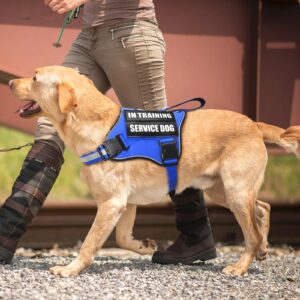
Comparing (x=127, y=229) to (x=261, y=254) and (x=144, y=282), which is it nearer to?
(x=144, y=282)

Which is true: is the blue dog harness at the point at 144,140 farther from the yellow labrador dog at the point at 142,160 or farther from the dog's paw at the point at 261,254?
the dog's paw at the point at 261,254

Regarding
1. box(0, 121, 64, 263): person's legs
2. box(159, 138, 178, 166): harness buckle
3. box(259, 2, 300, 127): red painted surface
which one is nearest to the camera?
box(159, 138, 178, 166): harness buckle

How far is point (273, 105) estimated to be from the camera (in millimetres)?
6848

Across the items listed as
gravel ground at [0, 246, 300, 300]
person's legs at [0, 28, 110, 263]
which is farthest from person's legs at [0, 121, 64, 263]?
gravel ground at [0, 246, 300, 300]

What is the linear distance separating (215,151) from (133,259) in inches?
50.9

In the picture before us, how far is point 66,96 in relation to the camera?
4.44 m

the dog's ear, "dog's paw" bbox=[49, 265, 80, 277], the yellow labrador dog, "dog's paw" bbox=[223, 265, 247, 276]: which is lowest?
"dog's paw" bbox=[223, 265, 247, 276]

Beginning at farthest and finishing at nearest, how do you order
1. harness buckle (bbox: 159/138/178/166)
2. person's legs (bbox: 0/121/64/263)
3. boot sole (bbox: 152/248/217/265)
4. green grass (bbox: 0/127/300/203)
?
green grass (bbox: 0/127/300/203)
boot sole (bbox: 152/248/217/265)
person's legs (bbox: 0/121/64/263)
harness buckle (bbox: 159/138/178/166)

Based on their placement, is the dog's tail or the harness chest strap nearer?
the harness chest strap

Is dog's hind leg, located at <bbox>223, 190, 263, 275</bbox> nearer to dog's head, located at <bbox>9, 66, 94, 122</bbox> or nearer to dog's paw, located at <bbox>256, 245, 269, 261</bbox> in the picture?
dog's paw, located at <bbox>256, 245, 269, 261</bbox>

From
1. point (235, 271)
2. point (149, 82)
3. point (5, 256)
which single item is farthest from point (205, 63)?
point (5, 256)

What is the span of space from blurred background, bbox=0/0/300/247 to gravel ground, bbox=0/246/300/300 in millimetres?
1520

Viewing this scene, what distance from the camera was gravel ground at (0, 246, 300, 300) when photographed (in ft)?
13.4

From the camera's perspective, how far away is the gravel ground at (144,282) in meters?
4.10
